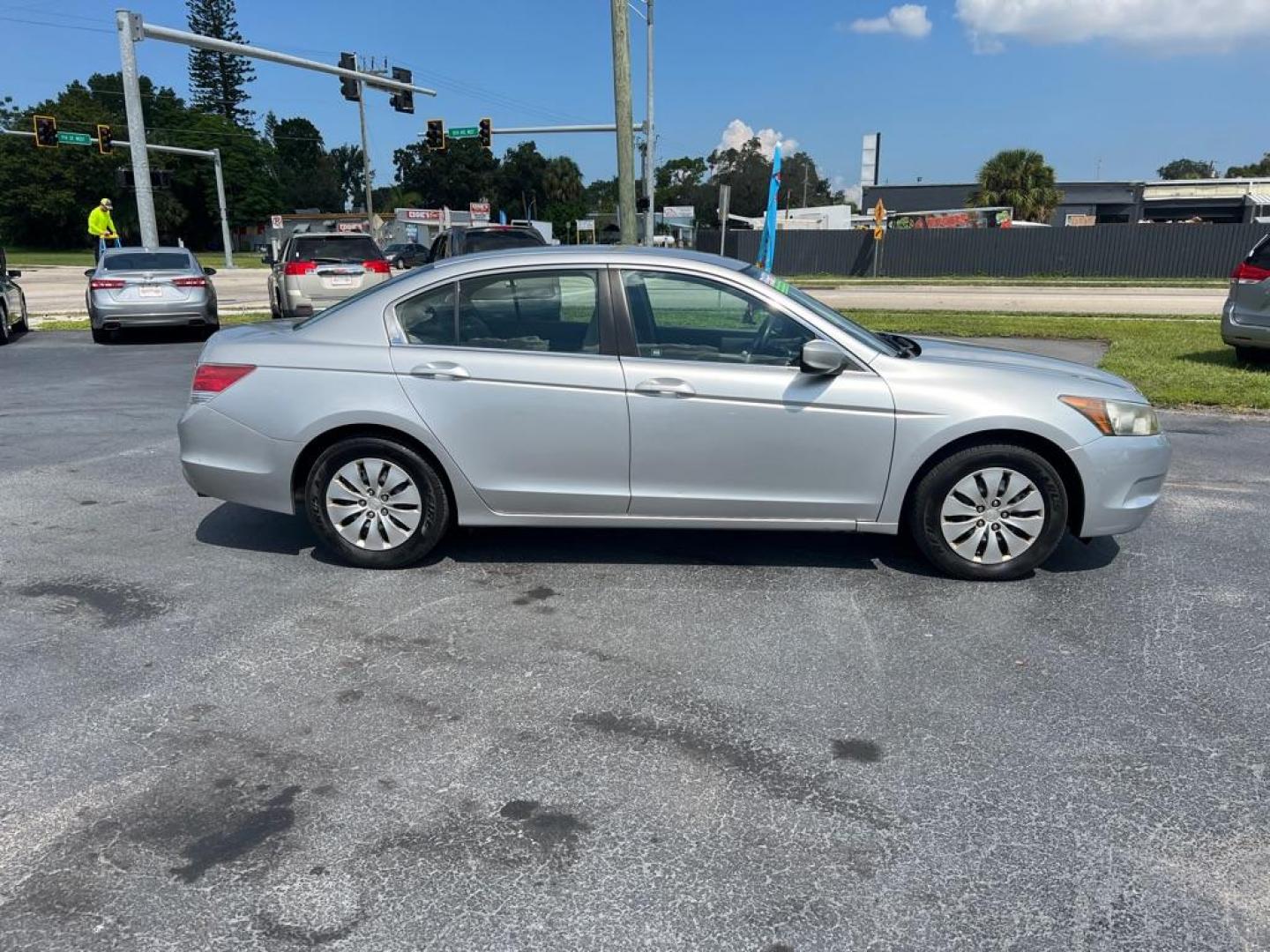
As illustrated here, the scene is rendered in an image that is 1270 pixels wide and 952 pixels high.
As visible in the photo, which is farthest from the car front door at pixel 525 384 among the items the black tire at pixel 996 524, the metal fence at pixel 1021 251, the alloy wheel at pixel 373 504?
the metal fence at pixel 1021 251

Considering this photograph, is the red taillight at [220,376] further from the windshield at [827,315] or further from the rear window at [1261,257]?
the rear window at [1261,257]

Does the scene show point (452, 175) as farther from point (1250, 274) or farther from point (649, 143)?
point (1250, 274)

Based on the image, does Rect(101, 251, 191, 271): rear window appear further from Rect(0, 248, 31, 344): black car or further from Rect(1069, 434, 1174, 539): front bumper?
Rect(1069, 434, 1174, 539): front bumper

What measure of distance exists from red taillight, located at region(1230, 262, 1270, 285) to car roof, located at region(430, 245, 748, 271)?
28.3 feet

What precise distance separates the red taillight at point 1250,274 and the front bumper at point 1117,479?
24.9ft

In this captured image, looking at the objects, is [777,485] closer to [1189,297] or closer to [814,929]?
[814,929]

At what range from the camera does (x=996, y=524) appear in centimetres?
479

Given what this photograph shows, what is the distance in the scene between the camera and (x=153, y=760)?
327cm

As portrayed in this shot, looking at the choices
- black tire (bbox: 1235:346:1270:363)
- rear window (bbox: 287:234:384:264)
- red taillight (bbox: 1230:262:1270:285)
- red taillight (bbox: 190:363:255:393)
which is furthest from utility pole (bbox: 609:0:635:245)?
red taillight (bbox: 190:363:255:393)

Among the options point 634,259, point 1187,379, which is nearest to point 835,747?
point 634,259

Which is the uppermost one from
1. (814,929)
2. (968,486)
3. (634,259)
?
(634,259)

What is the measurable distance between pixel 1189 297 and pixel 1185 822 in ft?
88.7

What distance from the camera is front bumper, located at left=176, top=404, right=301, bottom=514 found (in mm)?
4984

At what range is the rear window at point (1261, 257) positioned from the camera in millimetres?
10891
